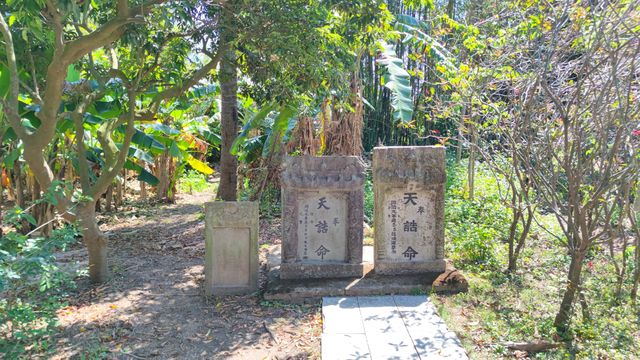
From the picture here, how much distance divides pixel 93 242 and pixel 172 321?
1386mm

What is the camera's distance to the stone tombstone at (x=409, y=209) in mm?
5664

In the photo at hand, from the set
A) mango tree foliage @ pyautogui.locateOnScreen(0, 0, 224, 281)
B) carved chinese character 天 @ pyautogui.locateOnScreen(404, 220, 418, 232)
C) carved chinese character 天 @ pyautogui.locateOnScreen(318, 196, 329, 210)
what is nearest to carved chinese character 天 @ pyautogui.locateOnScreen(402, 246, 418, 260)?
carved chinese character 天 @ pyautogui.locateOnScreen(404, 220, 418, 232)

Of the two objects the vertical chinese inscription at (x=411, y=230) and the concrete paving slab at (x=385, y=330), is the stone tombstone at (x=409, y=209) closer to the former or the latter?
the vertical chinese inscription at (x=411, y=230)

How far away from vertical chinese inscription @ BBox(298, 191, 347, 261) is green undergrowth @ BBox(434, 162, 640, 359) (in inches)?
49.0

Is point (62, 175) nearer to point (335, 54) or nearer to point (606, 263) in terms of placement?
point (335, 54)

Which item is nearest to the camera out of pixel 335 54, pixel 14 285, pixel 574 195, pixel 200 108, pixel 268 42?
pixel 14 285

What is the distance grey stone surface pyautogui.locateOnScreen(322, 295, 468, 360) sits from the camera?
4156 mm

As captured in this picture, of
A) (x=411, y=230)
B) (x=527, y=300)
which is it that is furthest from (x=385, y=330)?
(x=527, y=300)

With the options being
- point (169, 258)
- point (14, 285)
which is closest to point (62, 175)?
point (169, 258)

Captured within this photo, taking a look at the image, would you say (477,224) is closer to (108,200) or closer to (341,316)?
(341,316)

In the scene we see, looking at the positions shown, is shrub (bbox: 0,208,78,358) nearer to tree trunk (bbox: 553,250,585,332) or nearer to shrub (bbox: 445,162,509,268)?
tree trunk (bbox: 553,250,585,332)

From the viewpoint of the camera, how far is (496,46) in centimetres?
562

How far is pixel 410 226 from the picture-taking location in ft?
19.1

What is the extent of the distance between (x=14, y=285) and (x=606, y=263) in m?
6.20
